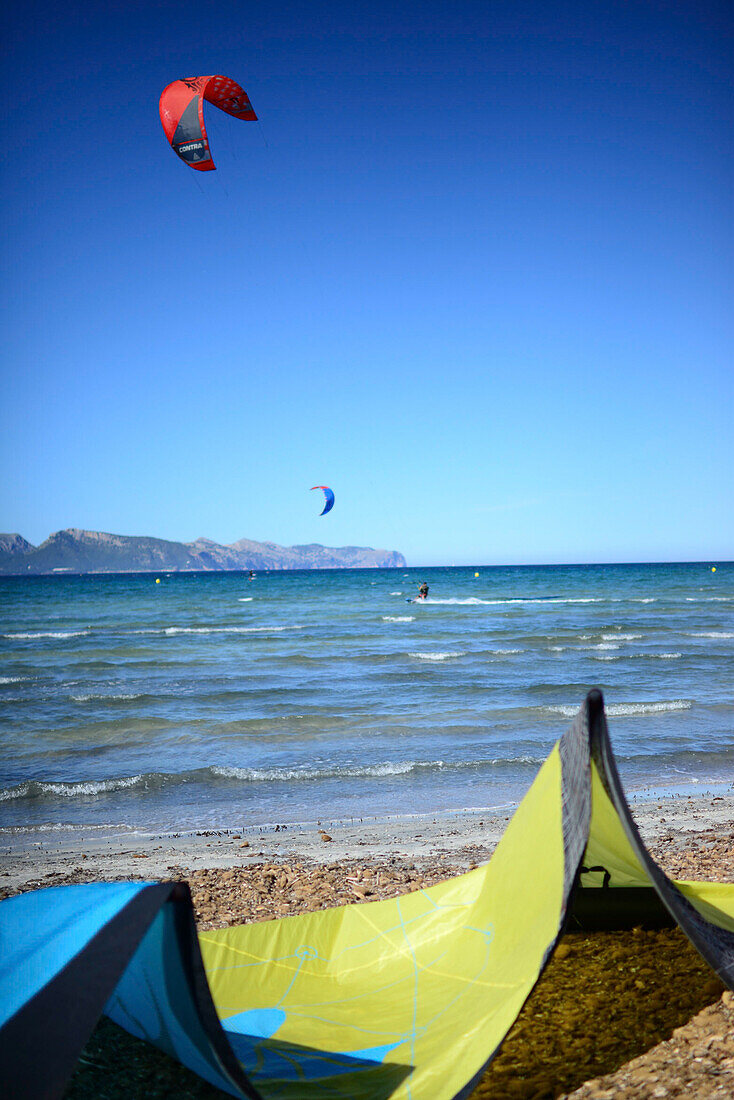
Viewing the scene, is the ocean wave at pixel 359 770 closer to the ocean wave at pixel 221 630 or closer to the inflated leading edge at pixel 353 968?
the inflated leading edge at pixel 353 968

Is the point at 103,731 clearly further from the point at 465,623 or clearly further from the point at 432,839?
the point at 465,623

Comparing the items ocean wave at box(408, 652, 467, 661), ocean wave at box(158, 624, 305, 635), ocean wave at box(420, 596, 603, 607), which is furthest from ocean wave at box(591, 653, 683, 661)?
ocean wave at box(420, 596, 603, 607)

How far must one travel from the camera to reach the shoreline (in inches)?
221

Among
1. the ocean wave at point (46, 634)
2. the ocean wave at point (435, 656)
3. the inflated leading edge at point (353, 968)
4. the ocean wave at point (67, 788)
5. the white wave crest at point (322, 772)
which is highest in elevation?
the inflated leading edge at point (353, 968)

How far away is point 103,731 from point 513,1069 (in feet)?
31.2

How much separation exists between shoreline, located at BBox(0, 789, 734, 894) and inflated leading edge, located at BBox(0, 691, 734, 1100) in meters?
2.23

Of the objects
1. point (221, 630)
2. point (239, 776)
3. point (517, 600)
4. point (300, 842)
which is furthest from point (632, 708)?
point (517, 600)

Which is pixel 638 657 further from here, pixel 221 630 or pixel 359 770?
pixel 221 630

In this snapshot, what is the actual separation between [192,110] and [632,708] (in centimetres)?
1212

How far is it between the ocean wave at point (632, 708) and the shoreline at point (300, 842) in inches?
156

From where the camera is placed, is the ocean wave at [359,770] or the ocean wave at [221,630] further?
the ocean wave at [221,630]

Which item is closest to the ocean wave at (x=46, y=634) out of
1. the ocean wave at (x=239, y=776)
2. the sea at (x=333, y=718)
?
the sea at (x=333, y=718)

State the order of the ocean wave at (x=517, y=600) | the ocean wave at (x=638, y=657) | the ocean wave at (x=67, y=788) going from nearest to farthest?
the ocean wave at (x=67, y=788) → the ocean wave at (x=638, y=657) → the ocean wave at (x=517, y=600)

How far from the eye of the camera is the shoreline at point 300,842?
5.61 meters
